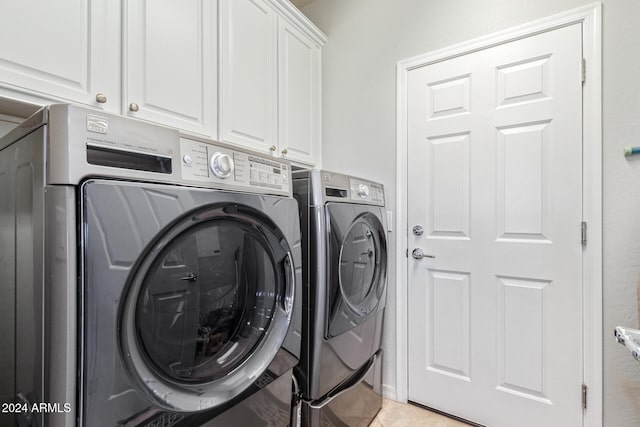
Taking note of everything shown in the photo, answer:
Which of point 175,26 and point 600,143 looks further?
point 600,143

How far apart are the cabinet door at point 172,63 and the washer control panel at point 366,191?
72cm

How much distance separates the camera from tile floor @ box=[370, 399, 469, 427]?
66.2 inches

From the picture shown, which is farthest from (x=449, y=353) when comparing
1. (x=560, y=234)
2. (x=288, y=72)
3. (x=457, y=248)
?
A: (x=288, y=72)

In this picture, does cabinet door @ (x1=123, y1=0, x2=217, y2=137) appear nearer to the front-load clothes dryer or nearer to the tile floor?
the front-load clothes dryer

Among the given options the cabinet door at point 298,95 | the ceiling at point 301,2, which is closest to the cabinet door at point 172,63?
the cabinet door at point 298,95

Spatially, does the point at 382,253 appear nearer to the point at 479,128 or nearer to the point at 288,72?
the point at 479,128

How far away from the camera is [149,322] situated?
2.29 feet

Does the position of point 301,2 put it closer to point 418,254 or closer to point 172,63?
point 172,63

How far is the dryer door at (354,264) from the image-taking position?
4.25 feet

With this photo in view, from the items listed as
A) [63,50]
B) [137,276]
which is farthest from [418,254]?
[63,50]

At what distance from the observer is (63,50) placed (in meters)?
0.99

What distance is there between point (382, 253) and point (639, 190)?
117 centimetres

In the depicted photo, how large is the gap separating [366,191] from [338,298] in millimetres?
594

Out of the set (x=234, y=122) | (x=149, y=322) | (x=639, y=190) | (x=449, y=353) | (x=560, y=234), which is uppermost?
(x=234, y=122)
